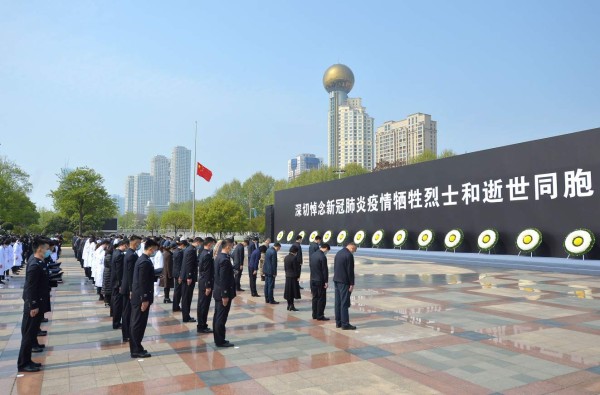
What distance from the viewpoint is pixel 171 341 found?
6512 mm

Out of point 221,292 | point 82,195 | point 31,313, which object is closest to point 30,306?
point 31,313

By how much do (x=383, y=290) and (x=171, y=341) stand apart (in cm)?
678

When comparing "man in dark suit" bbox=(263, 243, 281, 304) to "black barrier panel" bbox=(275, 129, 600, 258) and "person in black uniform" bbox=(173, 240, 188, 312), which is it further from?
"black barrier panel" bbox=(275, 129, 600, 258)

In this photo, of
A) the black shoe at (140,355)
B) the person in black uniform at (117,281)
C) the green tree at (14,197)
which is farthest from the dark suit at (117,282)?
the green tree at (14,197)

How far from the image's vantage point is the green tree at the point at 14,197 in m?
38.7

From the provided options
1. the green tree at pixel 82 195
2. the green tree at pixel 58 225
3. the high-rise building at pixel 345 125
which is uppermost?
the high-rise building at pixel 345 125

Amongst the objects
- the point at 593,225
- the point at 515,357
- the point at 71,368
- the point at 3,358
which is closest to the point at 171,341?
the point at 71,368

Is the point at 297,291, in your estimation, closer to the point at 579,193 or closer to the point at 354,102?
the point at 579,193

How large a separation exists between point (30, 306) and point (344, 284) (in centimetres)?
461

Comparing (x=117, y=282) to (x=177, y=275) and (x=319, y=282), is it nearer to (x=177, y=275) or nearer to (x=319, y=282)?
(x=177, y=275)

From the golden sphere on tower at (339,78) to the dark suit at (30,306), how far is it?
6623 inches

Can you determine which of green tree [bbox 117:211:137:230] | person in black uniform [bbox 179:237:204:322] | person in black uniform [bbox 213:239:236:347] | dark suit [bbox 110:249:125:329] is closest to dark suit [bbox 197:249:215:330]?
person in black uniform [bbox 213:239:236:347]

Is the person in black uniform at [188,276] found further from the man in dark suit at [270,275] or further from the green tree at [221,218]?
the green tree at [221,218]

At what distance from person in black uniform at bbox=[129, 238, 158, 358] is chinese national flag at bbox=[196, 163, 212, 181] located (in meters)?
23.6
